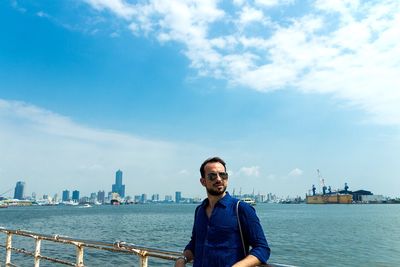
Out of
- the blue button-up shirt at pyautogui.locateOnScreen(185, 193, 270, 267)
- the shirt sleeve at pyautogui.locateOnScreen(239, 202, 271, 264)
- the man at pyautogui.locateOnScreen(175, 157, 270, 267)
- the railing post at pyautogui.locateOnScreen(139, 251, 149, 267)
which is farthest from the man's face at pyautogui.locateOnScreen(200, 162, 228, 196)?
the railing post at pyautogui.locateOnScreen(139, 251, 149, 267)

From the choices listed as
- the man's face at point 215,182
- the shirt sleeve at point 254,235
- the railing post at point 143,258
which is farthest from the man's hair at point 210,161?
the railing post at point 143,258

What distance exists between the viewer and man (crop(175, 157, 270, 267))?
230 cm

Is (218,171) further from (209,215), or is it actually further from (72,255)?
(72,255)

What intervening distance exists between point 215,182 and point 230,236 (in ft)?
1.37

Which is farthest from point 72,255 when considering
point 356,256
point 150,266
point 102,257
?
point 356,256

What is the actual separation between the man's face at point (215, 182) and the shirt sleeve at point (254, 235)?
0.95 ft

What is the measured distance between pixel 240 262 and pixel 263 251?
0.20 metres

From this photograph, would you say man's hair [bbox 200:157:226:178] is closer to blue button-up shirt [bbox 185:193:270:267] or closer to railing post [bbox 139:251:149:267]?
blue button-up shirt [bbox 185:193:270:267]

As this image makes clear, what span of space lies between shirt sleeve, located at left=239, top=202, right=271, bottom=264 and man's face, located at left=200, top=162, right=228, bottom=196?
289mm

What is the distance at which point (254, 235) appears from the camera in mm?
2299

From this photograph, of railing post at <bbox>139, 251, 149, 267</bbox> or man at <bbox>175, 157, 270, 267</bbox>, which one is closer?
man at <bbox>175, 157, 270, 267</bbox>

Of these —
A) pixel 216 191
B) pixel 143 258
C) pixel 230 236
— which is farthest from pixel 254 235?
pixel 143 258

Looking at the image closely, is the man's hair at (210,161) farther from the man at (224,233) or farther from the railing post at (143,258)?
the railing post at (143,258)

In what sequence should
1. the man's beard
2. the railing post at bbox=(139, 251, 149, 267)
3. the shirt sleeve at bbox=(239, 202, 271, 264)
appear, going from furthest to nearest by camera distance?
the railing post at bbox=(139, 251, 149, 267)
the man's beard
the shirt sleeve at bbox=(239, 202, 271, 264)
